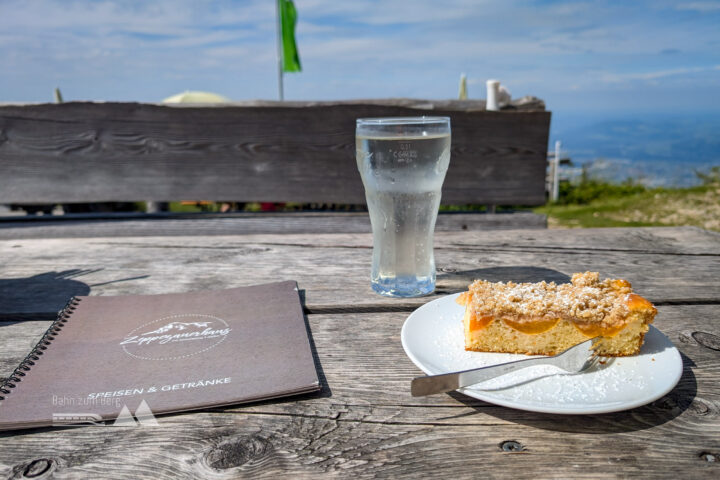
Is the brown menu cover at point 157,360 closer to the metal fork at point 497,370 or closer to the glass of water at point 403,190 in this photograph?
the metal fork at point 497,370

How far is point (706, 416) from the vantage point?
751 mm

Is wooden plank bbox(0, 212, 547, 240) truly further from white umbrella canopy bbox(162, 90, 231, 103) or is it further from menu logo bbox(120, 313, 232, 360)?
white umbrella canopy bbox(162, 90, 231, 103)

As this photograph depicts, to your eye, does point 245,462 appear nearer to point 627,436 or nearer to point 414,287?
point 627,436

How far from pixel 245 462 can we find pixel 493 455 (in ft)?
1.05

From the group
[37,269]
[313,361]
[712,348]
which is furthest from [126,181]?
[712,348]

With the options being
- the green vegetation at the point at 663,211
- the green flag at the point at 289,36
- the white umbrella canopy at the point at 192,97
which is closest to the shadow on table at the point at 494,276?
the green vegetation at the point at 663,211

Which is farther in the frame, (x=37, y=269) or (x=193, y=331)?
(x=37, y=269)

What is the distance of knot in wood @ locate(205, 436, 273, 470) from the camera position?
669 millimetres

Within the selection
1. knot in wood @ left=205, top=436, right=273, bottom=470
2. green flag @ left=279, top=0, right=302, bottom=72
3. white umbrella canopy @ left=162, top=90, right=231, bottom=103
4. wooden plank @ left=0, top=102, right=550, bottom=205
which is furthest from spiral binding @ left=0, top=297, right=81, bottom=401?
green flag @ left=279, top=0, right=302, bottom=72

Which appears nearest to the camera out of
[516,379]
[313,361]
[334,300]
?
[516,379]

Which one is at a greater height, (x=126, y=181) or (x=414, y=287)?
(x=126, y=181)

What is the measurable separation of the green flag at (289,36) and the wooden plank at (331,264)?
12.8m

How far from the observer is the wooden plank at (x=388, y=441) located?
65 cm

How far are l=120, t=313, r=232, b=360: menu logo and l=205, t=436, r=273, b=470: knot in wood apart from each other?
27cm
